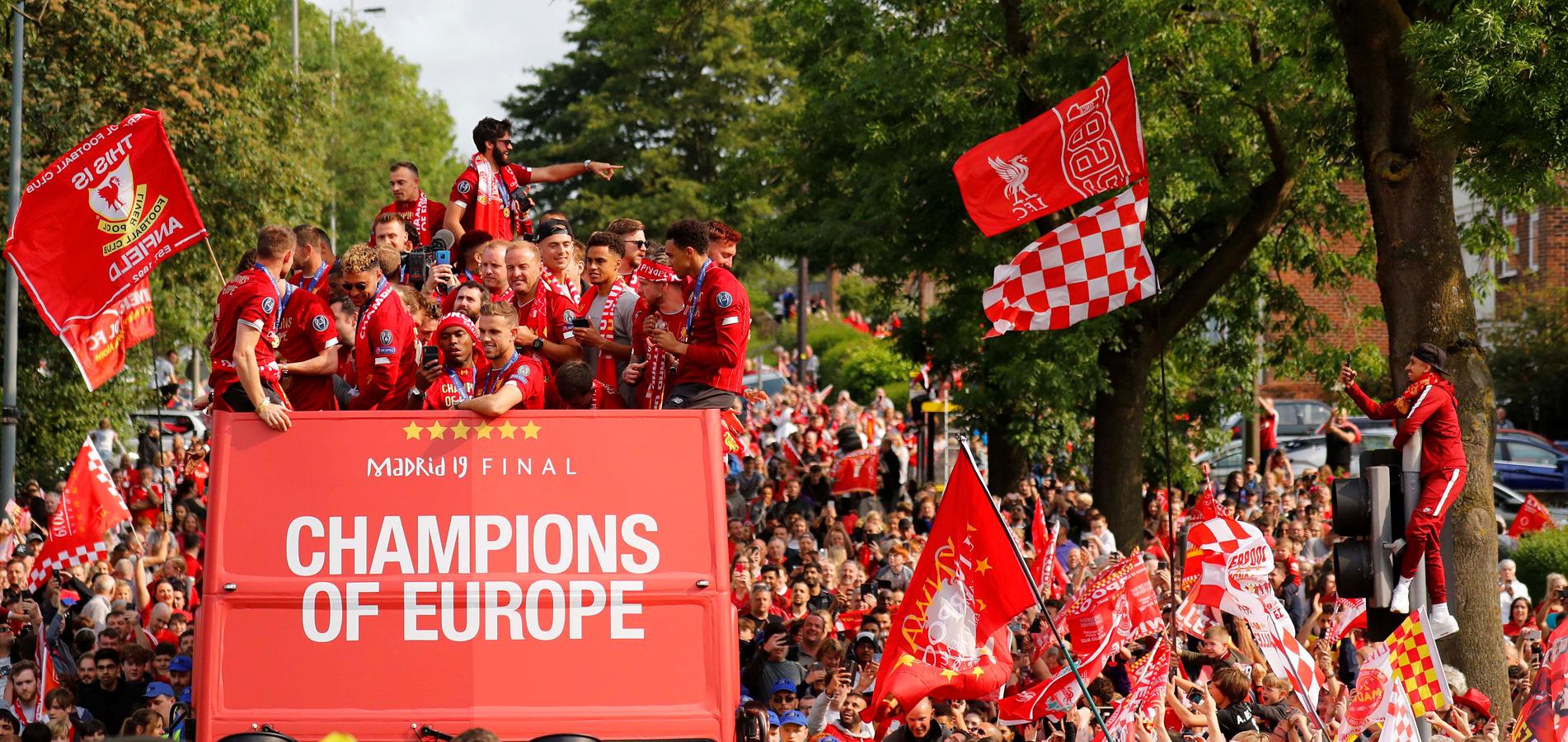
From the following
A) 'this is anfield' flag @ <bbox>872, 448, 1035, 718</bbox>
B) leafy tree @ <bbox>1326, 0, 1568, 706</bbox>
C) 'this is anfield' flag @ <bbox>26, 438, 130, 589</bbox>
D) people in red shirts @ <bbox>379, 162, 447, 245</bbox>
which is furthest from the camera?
'this is anfield' flag @ <bbox>26, 438, 130, 589</bbox>

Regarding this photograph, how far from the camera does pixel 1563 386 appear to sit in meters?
39.0

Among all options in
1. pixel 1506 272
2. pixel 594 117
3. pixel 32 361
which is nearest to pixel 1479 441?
pixel 32 361

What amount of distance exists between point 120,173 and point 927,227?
8782 mm

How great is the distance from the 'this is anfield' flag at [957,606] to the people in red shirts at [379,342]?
2.80 metres

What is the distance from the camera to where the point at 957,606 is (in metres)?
9.23

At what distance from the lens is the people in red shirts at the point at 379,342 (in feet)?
29.4

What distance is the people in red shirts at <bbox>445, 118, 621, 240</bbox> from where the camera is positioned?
12.2 m

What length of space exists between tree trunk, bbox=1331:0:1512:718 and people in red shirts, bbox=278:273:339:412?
6.54m

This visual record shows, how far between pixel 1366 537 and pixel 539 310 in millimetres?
4578

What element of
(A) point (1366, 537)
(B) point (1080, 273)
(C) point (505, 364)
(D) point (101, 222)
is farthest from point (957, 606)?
(D) point (101, 222)

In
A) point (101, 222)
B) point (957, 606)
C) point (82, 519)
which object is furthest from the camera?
point (101, 222)

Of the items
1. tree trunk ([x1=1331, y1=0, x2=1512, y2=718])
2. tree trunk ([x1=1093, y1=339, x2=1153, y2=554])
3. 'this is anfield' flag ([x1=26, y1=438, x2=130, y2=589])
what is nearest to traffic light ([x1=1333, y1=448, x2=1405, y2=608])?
tree trunk ([x1=1331, y1=0, x2=1512, y2=718])

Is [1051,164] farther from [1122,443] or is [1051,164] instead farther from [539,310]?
[1122,443]

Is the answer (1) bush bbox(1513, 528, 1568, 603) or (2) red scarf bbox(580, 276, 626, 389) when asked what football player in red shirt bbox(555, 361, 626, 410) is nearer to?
(2) red scarf bbox(580, 276, 626, 389)
